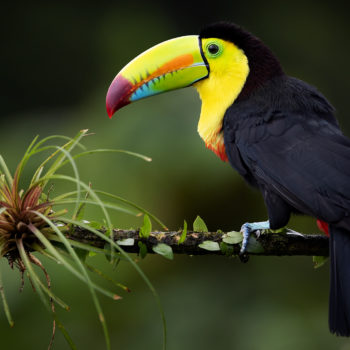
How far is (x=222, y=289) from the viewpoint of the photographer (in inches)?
156

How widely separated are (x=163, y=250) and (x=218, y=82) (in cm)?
114

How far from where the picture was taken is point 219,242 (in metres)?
1.91

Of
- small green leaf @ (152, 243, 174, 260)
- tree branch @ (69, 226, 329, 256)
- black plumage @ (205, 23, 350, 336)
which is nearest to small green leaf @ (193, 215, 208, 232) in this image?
tree branch @ (69, 226, 329, 256)

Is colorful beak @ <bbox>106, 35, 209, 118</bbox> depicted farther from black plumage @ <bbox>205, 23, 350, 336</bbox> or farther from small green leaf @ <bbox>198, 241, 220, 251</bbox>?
small green leaf @ <bbox>198, 241, 220, 251</bbox>

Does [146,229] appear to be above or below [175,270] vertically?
above

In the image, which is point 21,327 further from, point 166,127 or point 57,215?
point 57,215

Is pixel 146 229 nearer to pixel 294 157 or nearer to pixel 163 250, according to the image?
pixel 163 250

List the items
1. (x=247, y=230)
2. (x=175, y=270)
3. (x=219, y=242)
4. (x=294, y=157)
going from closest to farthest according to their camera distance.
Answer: (x=219, y=242)
(x=247, y=230)
(x=294, y=157)
(x=175, y=270)

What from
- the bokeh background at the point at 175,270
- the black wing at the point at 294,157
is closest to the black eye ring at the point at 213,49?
the black wing at the point at 294,157

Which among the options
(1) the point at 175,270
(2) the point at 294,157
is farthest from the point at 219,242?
(1) the point at 175,270

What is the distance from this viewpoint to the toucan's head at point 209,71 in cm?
270

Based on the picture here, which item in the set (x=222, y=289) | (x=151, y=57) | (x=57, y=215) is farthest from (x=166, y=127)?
(x=57, y=215)

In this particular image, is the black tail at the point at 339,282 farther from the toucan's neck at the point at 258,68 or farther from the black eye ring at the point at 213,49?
the black eye ring at the point at 213,49

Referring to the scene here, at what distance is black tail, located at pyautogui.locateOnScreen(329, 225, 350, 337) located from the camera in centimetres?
200
